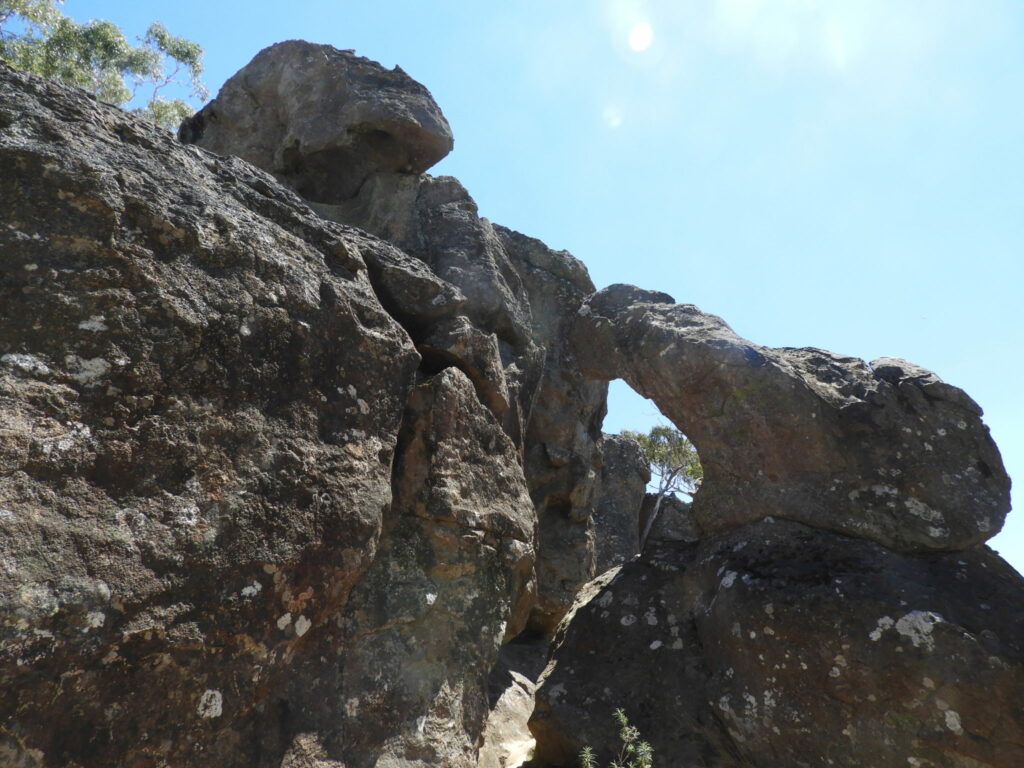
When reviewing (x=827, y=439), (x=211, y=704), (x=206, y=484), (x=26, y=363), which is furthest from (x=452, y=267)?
(x=211, y=704)

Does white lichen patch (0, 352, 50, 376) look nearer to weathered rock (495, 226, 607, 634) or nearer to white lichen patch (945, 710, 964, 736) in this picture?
white lichen patch (945, 710, 964, 736)

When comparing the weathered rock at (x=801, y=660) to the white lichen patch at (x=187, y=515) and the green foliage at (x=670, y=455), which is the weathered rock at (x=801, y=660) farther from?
the green foliage at (x=670, y=455)

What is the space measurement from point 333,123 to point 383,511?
231 inches

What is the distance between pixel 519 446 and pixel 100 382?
4.14 meters

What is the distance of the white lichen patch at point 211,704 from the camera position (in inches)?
144

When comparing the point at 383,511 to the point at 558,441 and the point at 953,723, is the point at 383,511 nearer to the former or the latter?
the point at 953,723

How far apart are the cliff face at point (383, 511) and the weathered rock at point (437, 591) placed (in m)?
0.02

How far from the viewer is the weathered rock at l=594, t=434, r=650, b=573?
15.6m

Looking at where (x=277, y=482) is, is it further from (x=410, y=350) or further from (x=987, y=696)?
(x=987, y=696)

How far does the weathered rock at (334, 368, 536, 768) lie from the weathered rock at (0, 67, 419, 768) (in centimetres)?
28

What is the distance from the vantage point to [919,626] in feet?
16.5

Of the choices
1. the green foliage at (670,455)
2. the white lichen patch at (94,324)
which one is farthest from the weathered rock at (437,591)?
the green foliage at (670,455)

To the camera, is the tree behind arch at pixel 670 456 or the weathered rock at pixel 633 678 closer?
the weathered rock at pixel 633 678

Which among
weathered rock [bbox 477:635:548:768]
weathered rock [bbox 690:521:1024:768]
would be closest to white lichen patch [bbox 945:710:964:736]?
weathered rock [bbox 690:521:1024:768]
